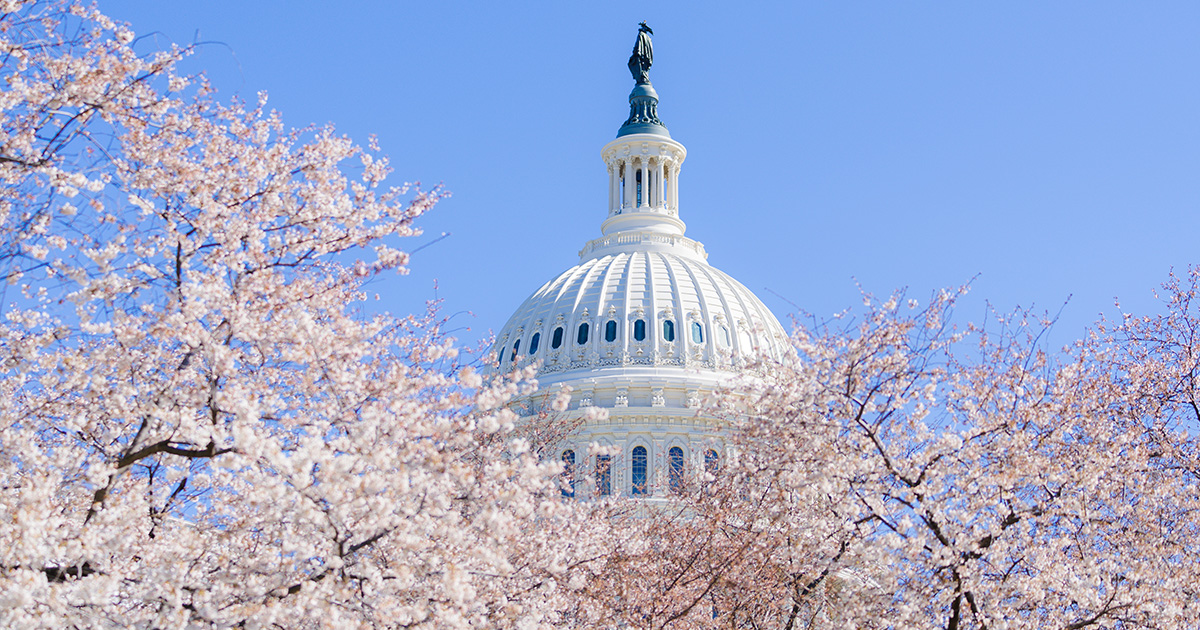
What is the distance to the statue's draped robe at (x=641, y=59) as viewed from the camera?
118 meters

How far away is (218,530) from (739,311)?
8167cm

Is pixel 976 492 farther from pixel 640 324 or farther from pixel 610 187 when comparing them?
pixel 610 187

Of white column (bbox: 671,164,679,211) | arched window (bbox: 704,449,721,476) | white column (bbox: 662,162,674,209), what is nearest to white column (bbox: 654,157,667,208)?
white column (bbox: 662,162,674,209)

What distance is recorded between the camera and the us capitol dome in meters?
81.1

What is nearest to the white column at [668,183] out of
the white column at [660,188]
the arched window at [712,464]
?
the white column at [660,188]

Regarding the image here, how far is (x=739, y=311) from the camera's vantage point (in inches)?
3745

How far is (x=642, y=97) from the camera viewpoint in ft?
375

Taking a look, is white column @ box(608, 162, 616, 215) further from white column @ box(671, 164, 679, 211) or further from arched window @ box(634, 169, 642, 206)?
white column @ box(671, 164, 679, 211)

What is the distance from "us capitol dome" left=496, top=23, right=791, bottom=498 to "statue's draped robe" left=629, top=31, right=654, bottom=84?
3.72 m

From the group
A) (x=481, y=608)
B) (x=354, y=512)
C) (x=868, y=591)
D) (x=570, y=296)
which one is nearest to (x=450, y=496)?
(x=354, y=512)

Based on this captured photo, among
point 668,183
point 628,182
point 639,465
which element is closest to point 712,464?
point 639,465

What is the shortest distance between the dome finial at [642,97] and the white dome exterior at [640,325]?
0.66 feet

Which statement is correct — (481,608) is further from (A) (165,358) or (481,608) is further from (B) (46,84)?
(B) (46,84)

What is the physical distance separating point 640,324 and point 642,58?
35.6 meters
